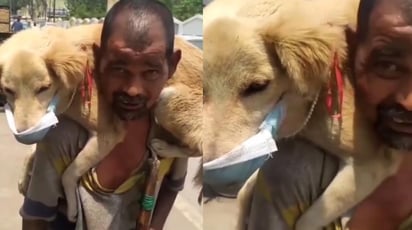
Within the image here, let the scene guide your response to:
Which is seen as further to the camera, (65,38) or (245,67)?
(65,38)

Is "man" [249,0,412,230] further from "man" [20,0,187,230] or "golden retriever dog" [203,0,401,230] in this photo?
"man" [20,0,187,230]

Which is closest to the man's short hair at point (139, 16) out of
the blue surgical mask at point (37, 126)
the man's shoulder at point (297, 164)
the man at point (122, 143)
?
the man at point (122, 143)

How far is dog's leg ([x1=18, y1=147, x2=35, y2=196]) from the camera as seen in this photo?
32.3 inches

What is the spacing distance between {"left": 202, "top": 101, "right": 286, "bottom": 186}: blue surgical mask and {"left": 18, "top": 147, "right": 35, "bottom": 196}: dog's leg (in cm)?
35

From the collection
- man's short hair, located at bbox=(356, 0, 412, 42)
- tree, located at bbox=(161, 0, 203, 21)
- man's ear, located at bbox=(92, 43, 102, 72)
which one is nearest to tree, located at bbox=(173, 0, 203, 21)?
tree, located at bbox=(161, 0, 203, 21)

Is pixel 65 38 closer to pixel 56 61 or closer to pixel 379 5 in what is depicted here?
pixel 56 61

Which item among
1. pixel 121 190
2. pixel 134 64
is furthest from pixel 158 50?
pixel 121 190

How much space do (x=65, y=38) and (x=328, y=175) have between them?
0.38 metres

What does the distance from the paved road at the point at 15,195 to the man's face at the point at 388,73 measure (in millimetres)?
256

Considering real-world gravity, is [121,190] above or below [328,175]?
below

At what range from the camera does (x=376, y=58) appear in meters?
0.54

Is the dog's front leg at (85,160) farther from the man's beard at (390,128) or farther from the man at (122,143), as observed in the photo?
the man's beard at (390,128)

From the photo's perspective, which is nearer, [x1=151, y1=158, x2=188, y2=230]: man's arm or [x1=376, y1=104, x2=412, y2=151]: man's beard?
[x1=376, y1=104, x2=412, y2=151]: man's beard

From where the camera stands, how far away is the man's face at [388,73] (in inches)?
20.8
